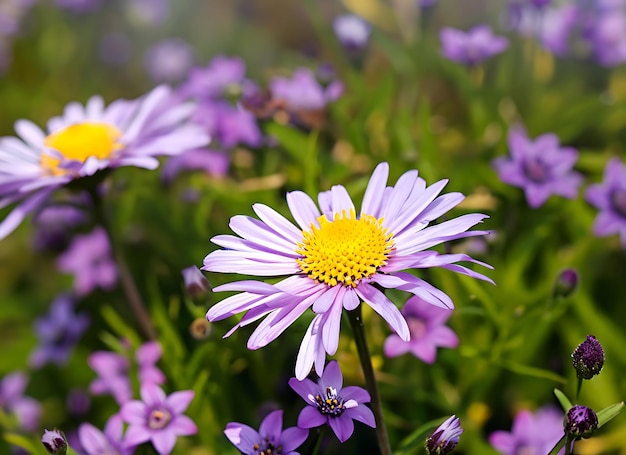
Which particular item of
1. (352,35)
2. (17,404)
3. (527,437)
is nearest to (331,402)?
(527,437)

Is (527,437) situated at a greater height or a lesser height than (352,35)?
lesser

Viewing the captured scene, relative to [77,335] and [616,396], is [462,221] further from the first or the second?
[77,335]

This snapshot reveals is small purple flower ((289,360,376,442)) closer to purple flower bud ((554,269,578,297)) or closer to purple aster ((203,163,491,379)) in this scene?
purple aster ((203,163,491,379))

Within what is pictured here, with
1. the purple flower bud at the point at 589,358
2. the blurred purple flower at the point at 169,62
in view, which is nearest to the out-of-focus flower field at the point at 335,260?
the purple flower bud at the point at 589,358

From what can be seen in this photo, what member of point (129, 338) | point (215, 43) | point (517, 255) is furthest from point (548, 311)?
point (215, 43)

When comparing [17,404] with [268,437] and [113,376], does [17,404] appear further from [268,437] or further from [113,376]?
[268,437]

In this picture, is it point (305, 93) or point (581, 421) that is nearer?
point (581, 421)
